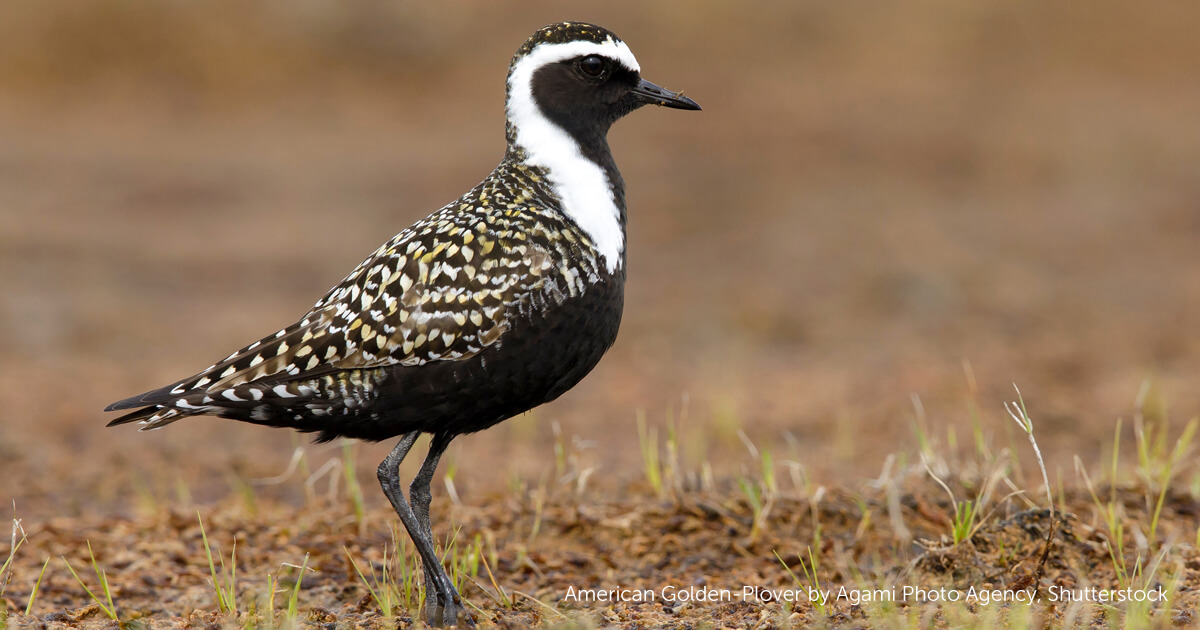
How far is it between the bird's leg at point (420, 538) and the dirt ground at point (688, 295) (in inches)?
7.4

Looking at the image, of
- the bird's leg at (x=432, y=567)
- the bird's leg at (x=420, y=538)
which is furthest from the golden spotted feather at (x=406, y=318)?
the bird's leg at (x=432, y=567)

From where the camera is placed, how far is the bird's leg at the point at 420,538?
4.86m

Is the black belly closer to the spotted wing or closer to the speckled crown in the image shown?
the spotted wing

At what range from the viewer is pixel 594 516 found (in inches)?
243

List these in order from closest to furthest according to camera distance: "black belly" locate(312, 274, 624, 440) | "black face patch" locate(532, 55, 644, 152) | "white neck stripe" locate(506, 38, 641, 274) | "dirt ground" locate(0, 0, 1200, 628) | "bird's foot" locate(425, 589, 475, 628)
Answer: "black belly" locate(312, 274, 624, 440) → "bird's foot" locate(425, 589, 475, 628) → "white neck stripe" locate(506, 38, 641, 274) → "black face patch" locate(532, 55, 644, 152) → "dirt ground" locate(0, 0, 1200, 628)

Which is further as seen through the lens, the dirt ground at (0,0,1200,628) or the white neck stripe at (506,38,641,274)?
the dirt ground at (0,0,1200,628)

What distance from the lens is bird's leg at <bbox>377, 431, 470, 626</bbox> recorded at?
4855 millimetres

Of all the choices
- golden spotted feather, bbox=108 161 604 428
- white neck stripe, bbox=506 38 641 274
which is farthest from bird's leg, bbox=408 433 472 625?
white neck stripe, bbox=506 38 641 274

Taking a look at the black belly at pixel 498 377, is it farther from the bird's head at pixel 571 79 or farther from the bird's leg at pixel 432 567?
the bird's head at pixel 571 79

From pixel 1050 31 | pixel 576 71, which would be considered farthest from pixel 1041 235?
pixel 576 71

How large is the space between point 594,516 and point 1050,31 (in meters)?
19.0

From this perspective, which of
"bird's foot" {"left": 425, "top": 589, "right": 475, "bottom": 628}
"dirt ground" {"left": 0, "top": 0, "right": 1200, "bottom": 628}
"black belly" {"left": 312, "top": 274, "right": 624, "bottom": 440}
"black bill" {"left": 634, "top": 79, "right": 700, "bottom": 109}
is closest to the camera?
"black belly" {"left": 312, "top": 274, "right": 624, "bottom": 440}

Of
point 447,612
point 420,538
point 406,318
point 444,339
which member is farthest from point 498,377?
point 447,612

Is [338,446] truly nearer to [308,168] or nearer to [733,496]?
[733,496]
